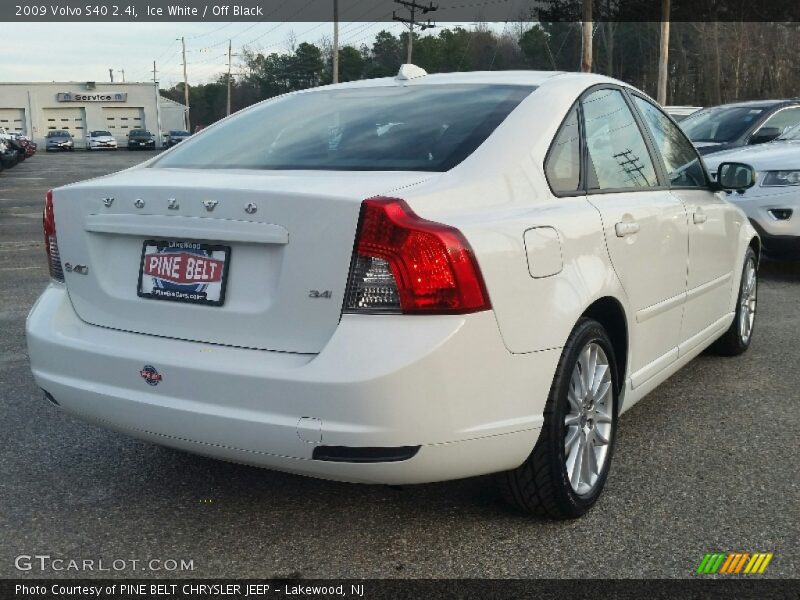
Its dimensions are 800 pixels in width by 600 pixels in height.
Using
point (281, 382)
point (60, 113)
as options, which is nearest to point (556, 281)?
point (281, 382)

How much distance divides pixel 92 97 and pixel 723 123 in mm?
75342

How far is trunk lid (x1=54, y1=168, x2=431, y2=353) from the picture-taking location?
2.54m

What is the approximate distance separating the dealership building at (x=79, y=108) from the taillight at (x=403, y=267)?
7479 cm

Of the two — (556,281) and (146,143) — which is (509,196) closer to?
(556,281)

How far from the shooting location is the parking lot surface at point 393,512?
2770mm

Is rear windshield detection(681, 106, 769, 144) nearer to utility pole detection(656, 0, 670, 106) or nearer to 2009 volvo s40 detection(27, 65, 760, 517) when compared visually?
2009 volvo s40 detection(27, 65, 760, 517)

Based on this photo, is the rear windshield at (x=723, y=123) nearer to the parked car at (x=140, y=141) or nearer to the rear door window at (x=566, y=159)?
the rear door window at (x=566, y=159)

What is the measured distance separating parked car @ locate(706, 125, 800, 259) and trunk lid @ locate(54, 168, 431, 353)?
619 cm

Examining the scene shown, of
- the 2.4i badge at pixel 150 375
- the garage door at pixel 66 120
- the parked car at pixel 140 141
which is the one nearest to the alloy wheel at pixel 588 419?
the 2.4i badge at pixel 150 375

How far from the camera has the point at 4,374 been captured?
498 centimetres

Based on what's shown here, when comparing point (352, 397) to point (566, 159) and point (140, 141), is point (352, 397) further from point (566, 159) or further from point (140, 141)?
point (140, 141)

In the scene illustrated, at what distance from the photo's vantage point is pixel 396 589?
2602mm

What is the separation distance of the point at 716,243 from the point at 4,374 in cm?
402

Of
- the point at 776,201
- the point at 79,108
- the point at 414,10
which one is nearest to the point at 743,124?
the point at 776,201
